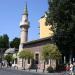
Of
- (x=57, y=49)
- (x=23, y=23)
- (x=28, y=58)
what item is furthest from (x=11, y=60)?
(x=57, y=49)

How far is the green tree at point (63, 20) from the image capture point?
4796cm

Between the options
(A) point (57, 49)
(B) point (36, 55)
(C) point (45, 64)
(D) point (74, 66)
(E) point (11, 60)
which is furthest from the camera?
(E) point (11, 60)

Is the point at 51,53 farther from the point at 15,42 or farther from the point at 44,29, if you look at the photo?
the point at 15,42

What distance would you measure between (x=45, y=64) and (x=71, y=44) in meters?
10.4

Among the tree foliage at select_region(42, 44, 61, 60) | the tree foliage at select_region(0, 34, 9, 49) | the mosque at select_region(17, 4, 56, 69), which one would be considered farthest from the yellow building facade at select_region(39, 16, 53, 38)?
the tree foliage at select_region(0, 34, 9, 49)

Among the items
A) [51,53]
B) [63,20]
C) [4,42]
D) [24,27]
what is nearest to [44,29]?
[24,27]

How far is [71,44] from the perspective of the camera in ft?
161

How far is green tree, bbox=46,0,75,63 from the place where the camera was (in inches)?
1888

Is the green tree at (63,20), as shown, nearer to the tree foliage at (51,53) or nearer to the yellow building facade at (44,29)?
the tree foliage at (51,53)

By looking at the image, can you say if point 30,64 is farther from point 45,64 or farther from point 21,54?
point 45,64

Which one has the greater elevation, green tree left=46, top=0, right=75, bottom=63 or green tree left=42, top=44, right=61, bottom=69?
green tree left=46, top=0, right=75, bottom=63

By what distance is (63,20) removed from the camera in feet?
161

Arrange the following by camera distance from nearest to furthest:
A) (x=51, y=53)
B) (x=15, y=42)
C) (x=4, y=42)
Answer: (x=51, y=53)
(x=15, y=42)
(x=4, y=42)

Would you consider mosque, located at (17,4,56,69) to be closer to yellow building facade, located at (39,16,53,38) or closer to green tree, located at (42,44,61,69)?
yellow building facade, located at (39,16,53,38)
